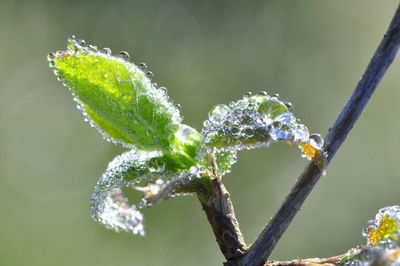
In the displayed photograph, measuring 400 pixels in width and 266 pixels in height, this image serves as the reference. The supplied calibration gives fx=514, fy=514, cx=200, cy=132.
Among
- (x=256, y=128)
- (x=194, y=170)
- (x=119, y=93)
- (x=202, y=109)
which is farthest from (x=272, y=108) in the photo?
(x=202, y=109)

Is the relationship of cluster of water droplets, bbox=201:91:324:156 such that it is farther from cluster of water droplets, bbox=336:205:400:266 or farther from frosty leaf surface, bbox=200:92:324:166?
cluster of water droplets, bbox=336:205:400:266

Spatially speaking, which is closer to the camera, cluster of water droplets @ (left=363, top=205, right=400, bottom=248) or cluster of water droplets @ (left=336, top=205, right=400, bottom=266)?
cluster of water droplets @ (left=336, top=205, right=400, bottom=266)

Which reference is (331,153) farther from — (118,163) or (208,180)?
(118,163)

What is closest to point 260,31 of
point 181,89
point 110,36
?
point 181,89

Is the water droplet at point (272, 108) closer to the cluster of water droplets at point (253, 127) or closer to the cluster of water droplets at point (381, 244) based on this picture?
the cluster of water droplets at point (253, 127)

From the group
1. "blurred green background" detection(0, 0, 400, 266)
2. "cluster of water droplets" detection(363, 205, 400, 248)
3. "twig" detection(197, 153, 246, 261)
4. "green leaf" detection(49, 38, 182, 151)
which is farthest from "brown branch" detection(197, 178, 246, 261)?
"blurred green background" detection(0, 0, 400, 266)

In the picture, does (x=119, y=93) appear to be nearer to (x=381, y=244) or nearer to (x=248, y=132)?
(x=248, y=132)
